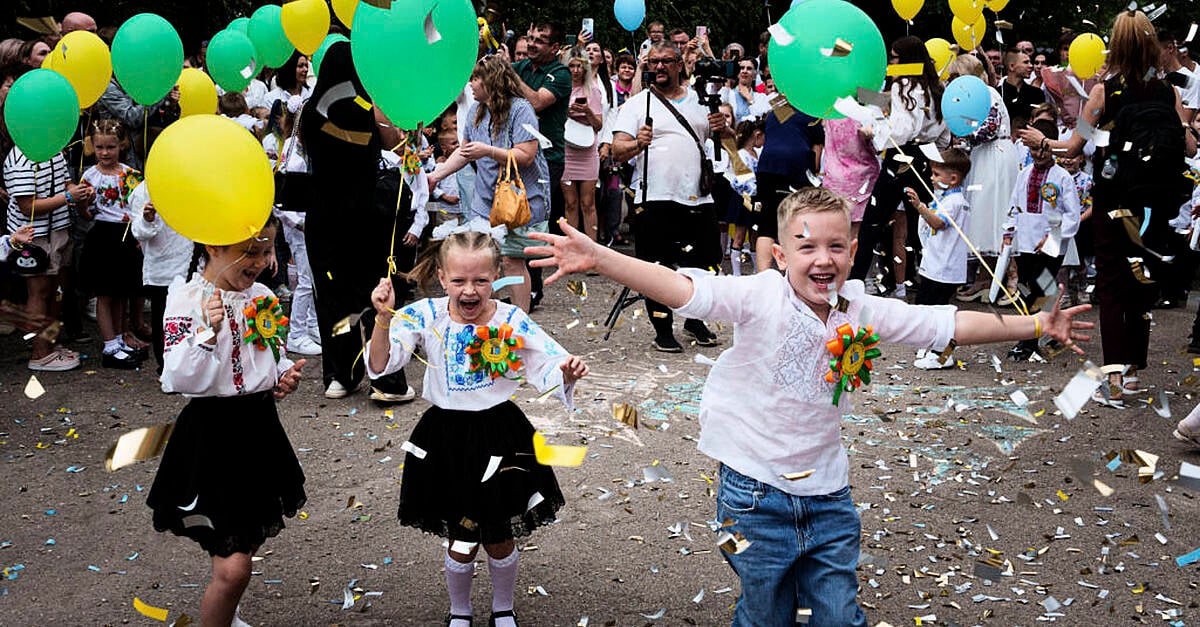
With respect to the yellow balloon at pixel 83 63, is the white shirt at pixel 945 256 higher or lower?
lower

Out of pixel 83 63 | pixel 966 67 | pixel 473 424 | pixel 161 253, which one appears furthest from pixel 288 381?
pixel 966 67

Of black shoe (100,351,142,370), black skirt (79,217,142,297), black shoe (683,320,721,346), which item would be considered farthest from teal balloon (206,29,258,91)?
black shoe (683,320,721,346)

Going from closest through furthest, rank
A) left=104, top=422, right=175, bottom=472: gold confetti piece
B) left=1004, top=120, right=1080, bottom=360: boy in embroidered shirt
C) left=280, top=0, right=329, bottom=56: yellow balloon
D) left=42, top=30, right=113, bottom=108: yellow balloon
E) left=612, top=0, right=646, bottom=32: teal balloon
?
left=104, top=422, right=175, bottom=472: gold confetti piece < left=42, top=30, right=113, bottom=108: yellow balloon < left=280, top=0, right=329, bottom=56: yellow balloon < left=1004, top=120, right=1080, bottom=360: boy in embroidered shirt < left=612, top=0, right=646, bottom=32: teal balloon

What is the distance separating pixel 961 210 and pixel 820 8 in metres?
3.27

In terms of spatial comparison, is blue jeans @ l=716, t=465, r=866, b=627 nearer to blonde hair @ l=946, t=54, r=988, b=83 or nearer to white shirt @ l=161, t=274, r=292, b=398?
white shirt @ l=161, t=274, r=292, b=398

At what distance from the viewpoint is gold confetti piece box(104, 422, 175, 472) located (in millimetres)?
3580

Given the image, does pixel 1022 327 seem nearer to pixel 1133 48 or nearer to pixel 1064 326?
pixel 1064 326

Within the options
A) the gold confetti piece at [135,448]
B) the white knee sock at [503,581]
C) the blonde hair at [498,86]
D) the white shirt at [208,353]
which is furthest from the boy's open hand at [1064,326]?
the blonde hair at [498,86]

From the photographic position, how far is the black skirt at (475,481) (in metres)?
3.79

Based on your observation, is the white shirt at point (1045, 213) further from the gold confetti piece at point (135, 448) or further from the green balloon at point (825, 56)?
the gold confetti piece at point (135, 448)

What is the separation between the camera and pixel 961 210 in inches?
324

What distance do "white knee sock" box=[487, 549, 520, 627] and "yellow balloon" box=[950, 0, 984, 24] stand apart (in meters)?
7.96

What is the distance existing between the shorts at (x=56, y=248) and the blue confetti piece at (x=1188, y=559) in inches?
270

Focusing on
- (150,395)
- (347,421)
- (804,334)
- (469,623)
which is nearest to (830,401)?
(804,334)
